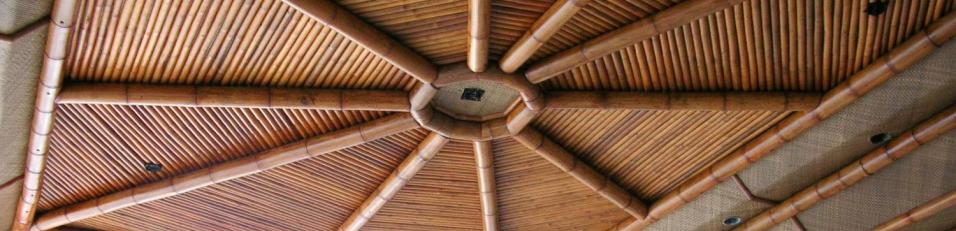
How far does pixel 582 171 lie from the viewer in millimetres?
17047

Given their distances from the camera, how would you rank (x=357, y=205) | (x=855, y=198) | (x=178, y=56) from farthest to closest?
(x=357, y=205)
(x=855, y=198)
(x=178, y=56)

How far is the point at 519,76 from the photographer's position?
46.9 feet

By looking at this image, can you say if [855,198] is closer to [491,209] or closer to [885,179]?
[885,179]

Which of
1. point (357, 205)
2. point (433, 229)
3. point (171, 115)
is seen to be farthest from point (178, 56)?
point (433, 229)

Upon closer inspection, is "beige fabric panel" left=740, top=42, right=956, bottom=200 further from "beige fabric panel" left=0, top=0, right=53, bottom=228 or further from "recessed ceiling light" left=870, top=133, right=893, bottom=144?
"beige fabric panel" left=0, top=0, right=53, bottom=228

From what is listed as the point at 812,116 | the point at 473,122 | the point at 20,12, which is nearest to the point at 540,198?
the point at 473,122

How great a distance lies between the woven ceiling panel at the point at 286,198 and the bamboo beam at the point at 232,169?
62 centimetres

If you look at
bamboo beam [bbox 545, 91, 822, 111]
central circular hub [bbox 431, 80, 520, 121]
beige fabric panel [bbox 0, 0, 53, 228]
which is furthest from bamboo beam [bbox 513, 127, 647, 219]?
beige fabric panel [bbox 0, 0, 53, 228]

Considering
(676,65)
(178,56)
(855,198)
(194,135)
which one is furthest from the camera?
(855,198)

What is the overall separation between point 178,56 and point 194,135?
2406 millimetres

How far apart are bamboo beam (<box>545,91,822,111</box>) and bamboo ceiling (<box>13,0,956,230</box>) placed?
0.13ft

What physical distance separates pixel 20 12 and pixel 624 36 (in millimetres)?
6816

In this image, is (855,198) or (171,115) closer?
(171,115)

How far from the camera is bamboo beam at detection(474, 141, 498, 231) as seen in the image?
653 inches
